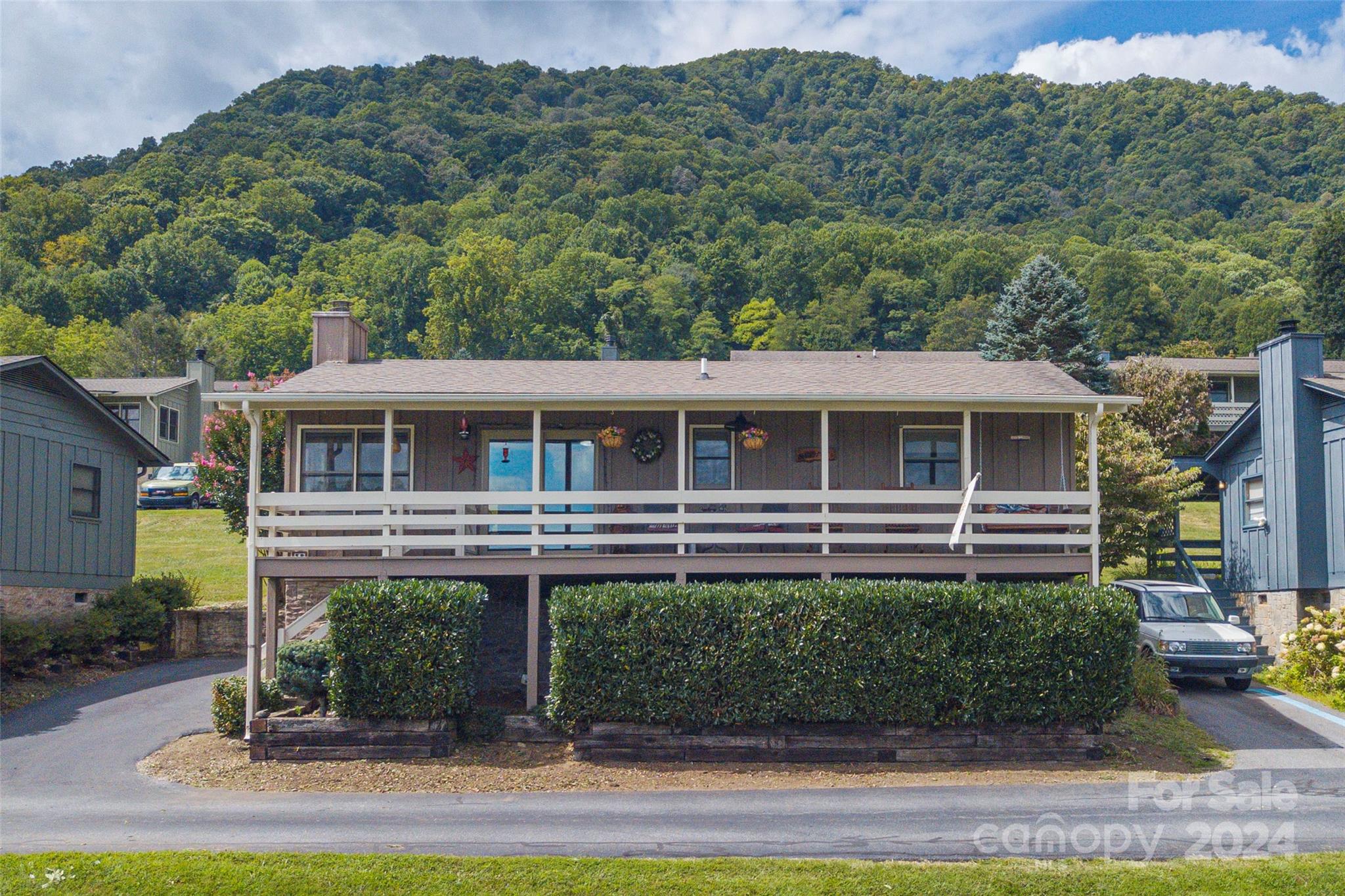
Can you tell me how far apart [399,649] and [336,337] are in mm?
8208

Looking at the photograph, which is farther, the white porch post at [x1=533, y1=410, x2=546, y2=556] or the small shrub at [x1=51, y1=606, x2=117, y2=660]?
the small shrub at [x1=51, y1=606, x2=117, y2=660]

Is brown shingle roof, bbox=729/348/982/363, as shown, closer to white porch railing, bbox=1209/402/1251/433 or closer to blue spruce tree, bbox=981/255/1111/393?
blue spruce tree, bbox=981/255/1111/393

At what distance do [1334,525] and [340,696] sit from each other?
17.6 m

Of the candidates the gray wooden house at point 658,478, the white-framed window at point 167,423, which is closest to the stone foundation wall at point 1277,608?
the gray wooden house at point 658,478

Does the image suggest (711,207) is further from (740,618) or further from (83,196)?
(740,618)

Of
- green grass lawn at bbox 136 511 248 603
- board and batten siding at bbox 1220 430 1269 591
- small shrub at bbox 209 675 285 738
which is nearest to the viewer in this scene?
small shrub at bbox 209 675 285 738

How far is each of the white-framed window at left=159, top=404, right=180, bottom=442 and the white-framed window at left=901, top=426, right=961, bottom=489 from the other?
1380 inches

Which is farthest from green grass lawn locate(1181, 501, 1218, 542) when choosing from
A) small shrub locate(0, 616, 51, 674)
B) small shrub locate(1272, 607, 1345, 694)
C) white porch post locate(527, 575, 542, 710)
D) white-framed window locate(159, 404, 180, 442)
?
white-framed window locate(159, 404, 180, 442)

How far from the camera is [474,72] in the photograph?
144 meters

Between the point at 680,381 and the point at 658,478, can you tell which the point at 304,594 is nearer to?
the point at 658,478

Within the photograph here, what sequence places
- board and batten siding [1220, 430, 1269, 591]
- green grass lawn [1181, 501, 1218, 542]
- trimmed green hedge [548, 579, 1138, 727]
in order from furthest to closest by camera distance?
green grass lawn [1181, 501, 1218, 542] < board and batten siding [1220, 430, 1269, 591] < trimmed green hedge [548, 579, 1138, 727]

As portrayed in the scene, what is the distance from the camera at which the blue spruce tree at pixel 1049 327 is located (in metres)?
37.2

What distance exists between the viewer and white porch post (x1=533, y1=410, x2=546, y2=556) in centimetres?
1748

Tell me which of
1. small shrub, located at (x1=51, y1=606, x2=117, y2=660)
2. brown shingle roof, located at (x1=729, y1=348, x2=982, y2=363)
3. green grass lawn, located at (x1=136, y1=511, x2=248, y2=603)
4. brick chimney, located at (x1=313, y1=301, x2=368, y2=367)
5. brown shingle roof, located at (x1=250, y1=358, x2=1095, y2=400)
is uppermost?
brown shingle roof, located at (x1=729, y1=348, x2=982, y2=363)
